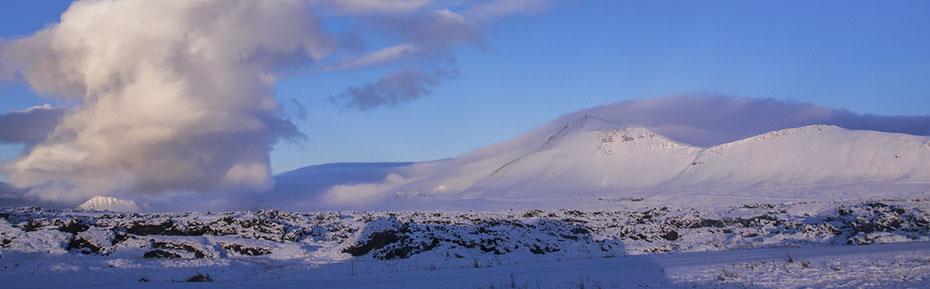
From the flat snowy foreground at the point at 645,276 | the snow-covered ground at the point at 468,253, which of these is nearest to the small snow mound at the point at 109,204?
the snow-covered ground at the point at 468,253

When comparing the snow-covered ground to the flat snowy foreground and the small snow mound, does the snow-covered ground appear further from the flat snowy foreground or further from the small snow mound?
the small snow mound

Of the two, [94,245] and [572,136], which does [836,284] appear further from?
[572,136]

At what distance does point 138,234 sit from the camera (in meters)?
26.9

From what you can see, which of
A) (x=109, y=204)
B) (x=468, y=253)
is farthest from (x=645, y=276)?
(x=109, y=204)

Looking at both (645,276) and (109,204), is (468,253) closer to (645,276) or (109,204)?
(645,276)

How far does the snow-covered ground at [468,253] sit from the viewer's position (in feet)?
50.1

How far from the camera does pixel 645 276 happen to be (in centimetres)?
1564

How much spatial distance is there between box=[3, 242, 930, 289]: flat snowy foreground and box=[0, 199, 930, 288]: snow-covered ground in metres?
0.05

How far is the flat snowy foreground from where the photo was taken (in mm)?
13828

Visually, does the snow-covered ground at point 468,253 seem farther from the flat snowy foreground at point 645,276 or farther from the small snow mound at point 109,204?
the small snow mound at point 109,204

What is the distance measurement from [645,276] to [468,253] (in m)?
8.80

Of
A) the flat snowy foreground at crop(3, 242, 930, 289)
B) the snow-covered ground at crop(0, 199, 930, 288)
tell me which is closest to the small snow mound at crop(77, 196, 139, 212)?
the snow-covered ground at crop(0, 199, 930, 288)

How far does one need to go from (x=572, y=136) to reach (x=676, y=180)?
45783mm

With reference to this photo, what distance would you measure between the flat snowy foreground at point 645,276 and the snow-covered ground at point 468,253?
5 centimetres
